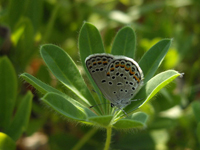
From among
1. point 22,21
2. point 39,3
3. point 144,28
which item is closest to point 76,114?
point 22,21

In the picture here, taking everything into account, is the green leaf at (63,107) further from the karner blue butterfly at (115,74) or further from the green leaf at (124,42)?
the green leaf at (124,42)

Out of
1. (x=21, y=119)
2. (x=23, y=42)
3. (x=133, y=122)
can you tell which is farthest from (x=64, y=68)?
(x=23, y=42)

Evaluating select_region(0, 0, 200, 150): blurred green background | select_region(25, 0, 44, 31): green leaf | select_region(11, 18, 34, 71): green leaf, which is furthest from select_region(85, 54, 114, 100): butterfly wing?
select_region(25, 0, 44, 31): green leaf

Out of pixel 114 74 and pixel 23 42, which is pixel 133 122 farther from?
pixel 23 42

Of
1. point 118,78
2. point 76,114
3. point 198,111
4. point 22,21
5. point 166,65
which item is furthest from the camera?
point 166,65

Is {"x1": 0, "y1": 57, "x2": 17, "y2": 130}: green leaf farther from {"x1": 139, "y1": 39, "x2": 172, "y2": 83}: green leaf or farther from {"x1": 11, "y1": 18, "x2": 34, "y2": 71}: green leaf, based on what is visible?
{"x1": 139, "y1": 39, "x2": 172, "y2": 83}: green leaf

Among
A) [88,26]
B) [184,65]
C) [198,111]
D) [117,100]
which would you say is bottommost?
[184,65]

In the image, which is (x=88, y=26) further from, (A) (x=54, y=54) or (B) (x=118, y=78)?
(B) (x=118, y=78)

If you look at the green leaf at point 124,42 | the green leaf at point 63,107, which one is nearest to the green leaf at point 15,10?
the green leaf at point 124,42
